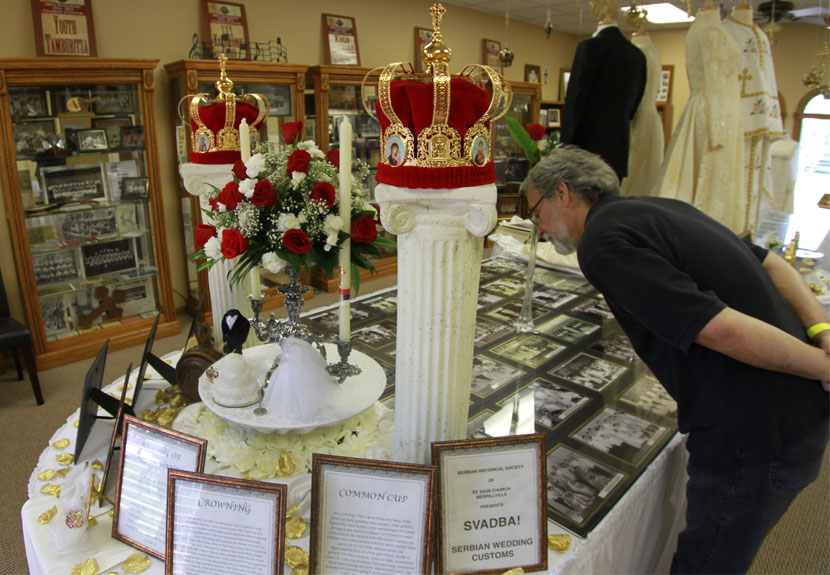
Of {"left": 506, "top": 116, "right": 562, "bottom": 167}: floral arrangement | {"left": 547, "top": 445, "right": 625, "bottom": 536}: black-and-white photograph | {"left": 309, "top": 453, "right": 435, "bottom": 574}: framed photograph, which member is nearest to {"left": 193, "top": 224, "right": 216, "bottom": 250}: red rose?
{"left": 309, "top": 453, "right": 435, "bottom": 574}: framed photograph

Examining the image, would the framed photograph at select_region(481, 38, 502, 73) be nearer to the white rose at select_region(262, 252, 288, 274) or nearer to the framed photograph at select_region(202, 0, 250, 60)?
the framed photograph at select_region(202, 0, 250, 60)

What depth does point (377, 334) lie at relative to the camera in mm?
2098

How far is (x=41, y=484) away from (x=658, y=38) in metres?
9.03

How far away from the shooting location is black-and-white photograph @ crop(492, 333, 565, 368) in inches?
76.7

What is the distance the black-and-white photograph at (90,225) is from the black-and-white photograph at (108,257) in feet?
0.26

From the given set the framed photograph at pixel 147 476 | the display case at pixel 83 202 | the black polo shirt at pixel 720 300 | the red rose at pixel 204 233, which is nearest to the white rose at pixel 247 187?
the red rose at pixel 204 233

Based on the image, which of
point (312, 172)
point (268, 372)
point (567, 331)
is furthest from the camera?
point (567, 331)

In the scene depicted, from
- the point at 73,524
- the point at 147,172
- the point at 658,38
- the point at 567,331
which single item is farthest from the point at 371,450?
the point at 658,38

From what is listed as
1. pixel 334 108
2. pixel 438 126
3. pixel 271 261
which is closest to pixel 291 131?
pixel 271 261

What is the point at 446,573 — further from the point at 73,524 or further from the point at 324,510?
the point at 73,524

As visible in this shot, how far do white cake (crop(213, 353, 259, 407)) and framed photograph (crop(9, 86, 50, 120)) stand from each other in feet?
9.83

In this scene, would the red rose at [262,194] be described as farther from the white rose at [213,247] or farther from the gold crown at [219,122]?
the gold crown at [219,122]

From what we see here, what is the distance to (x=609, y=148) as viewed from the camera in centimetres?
271

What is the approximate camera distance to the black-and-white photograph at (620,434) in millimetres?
1459
